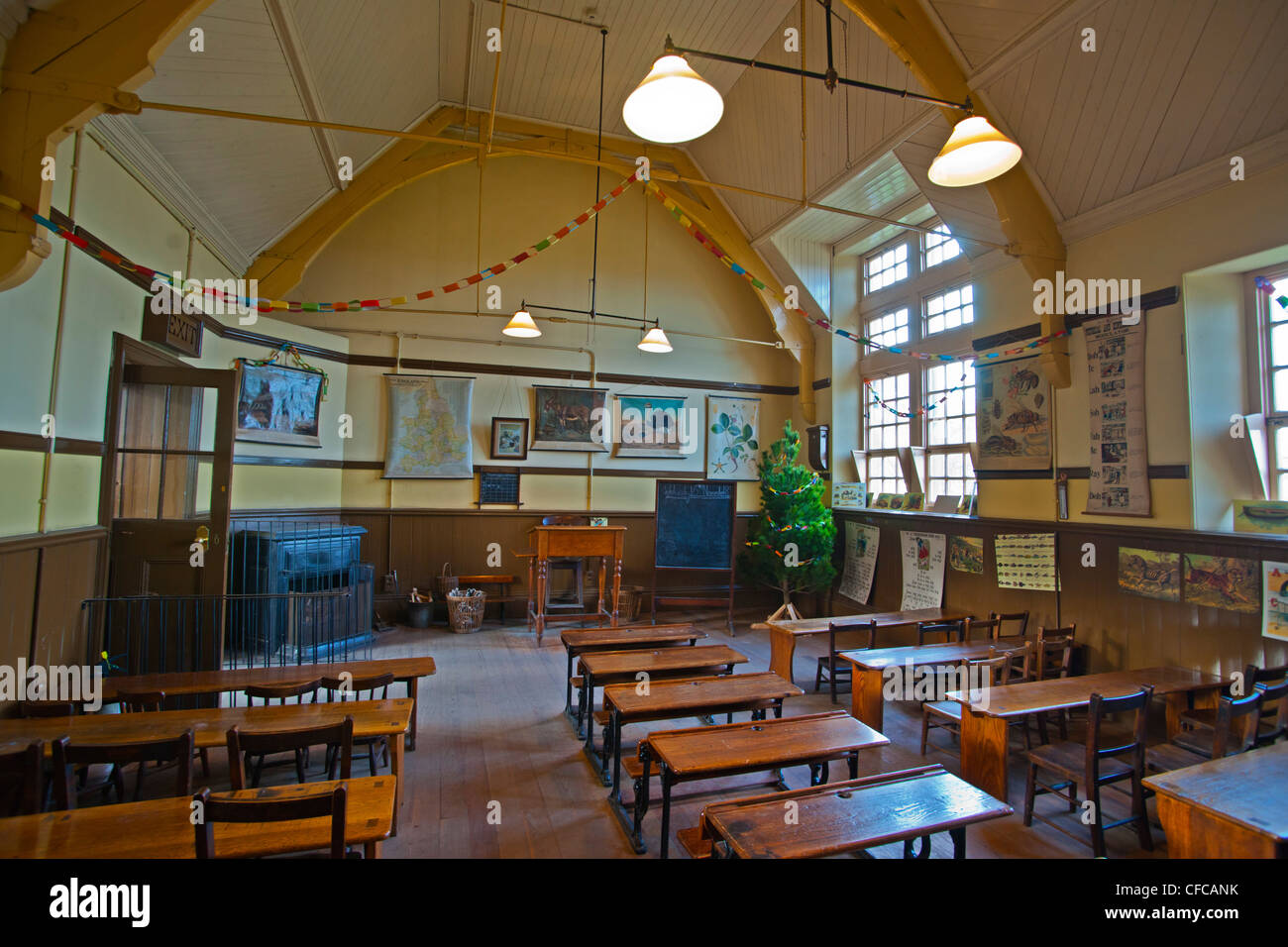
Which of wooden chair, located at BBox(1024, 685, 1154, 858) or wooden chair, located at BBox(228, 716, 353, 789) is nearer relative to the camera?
wooden chair, located at BBox(228, 716, 353, 789)

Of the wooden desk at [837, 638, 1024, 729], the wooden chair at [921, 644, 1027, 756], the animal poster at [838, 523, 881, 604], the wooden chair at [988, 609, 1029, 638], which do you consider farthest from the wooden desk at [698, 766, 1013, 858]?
the animal poster at [838, 523, 881, 604]

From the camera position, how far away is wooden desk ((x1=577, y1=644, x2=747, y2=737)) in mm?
3742

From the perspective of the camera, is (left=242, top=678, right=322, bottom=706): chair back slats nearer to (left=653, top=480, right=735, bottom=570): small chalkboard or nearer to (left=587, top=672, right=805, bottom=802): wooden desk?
(left=587, top=672, right=805, bottom=802): wooden desk

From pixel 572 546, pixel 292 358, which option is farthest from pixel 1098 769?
pixel 292 358

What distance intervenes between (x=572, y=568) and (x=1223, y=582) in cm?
620

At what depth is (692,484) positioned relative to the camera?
7.48 m

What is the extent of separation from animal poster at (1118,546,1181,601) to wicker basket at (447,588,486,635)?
620cm

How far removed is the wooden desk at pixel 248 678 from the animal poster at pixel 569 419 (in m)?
4.38

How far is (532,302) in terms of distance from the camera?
26.5 feet

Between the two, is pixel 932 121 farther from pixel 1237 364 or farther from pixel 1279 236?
pixel 1237 364

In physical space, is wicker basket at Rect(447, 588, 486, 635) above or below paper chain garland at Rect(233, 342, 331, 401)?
below
